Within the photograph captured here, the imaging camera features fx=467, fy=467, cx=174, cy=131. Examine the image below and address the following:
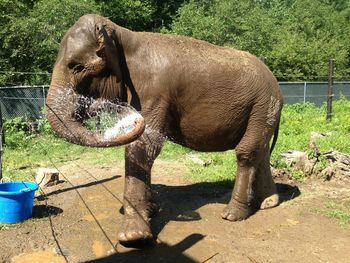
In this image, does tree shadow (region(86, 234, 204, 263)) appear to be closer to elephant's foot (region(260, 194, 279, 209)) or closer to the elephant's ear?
elephant's foot (region(260, 194, 279, 209))

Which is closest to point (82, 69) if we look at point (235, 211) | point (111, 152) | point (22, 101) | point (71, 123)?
point (71, 123)

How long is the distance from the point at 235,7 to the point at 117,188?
20.2 metres

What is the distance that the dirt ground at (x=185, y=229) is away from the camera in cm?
449

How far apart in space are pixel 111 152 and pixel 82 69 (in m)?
4.90

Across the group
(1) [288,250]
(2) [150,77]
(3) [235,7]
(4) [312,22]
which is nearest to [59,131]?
(2) [150,77]

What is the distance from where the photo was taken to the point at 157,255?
447 cm

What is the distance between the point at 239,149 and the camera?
17.8 feet

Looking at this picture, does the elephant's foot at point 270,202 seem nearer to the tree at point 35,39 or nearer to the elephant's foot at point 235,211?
the elephant's foot at point 235,211

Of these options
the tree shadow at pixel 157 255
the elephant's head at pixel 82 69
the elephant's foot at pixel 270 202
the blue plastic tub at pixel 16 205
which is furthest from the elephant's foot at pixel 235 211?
the blue plastic tub at pixel 16 205

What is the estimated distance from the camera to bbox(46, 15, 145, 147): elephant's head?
177 inches

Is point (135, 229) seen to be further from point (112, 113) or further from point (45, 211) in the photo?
point (45, 211)

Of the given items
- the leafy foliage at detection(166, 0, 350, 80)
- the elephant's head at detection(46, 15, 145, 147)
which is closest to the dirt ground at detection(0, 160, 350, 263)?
the elephant's head at detection(46, 15, 145, 147)

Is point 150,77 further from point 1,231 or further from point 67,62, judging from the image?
point 1,231

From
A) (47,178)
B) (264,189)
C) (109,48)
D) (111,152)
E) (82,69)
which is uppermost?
(109,48)
